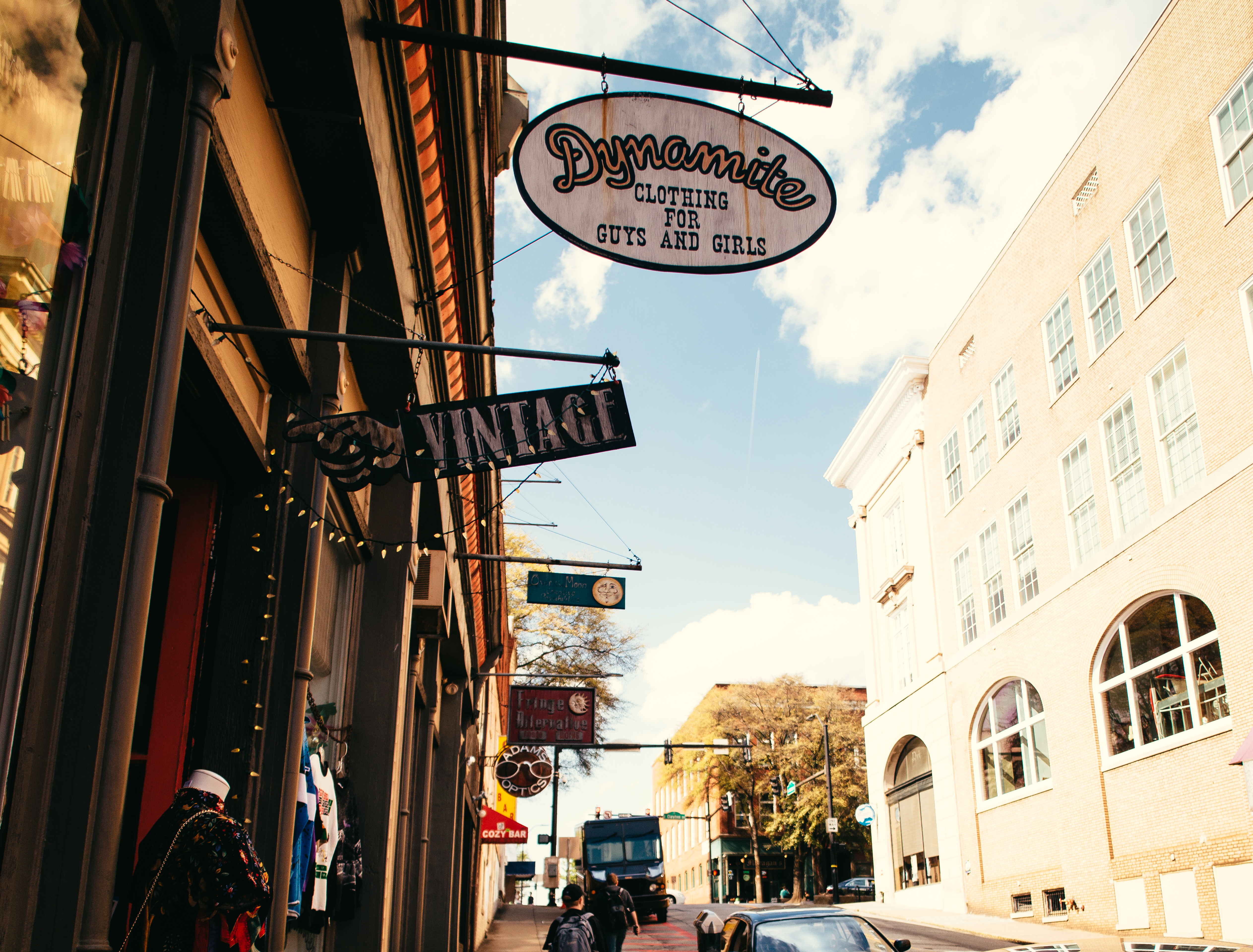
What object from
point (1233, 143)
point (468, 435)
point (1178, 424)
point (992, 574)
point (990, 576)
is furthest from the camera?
point (990, 576)

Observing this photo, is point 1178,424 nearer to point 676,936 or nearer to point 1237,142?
point 1237,142

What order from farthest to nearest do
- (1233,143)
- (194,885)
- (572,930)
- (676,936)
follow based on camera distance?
1. (676,936)
2. (1233,143)
3. (572,930)
4. (194,885)

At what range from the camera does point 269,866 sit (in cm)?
540

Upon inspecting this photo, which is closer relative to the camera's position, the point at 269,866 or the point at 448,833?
the point at 269,866

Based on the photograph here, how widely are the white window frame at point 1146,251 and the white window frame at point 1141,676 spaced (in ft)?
19.2

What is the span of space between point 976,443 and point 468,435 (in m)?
26.5

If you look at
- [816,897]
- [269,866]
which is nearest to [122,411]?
[269,866]

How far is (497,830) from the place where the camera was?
Result: 2586 centimetres

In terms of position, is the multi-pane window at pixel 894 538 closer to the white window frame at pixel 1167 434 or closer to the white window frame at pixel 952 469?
the white window frame at pixel 952 469

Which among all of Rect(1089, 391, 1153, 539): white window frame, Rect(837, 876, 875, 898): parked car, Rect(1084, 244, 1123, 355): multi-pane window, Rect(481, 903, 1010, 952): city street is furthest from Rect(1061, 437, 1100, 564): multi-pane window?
Rect(837, 876, 875, 898): parked car

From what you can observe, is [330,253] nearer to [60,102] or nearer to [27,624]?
[60,102]

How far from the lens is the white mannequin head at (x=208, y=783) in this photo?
12.7 ft

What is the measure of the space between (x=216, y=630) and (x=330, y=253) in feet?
8.79

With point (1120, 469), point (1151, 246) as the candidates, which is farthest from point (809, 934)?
point (1151, 246)
